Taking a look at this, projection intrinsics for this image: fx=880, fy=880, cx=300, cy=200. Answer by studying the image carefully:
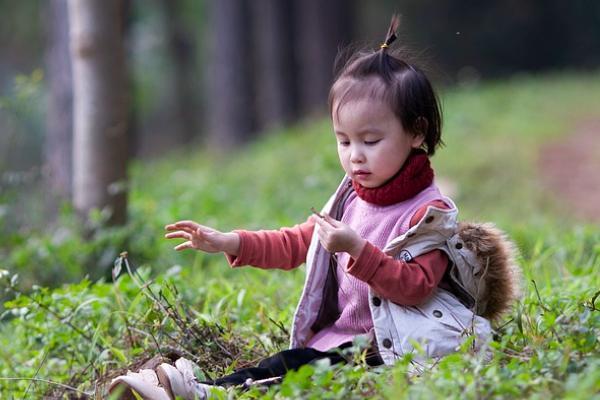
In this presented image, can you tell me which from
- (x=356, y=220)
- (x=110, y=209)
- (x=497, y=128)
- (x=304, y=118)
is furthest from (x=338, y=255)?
(x=304, y=118)

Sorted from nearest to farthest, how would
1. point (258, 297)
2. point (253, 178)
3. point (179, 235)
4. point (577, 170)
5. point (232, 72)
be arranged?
point (179, 235)
point (258, 297)
point (577, 170)
point (253, 178)
point (232, 72)

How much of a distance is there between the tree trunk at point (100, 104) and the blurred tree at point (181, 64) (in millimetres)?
16815

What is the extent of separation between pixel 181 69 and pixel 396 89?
20283 mm

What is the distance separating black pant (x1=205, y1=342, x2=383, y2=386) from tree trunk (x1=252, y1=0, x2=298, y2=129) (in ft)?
42.1

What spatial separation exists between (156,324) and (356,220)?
0.84 meters

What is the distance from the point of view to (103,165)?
549 cm

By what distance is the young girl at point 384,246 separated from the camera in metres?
2.83

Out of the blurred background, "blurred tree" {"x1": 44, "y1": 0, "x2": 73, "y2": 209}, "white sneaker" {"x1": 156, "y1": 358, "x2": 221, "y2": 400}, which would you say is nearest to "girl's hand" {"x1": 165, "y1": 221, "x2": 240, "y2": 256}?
"white sneaker" {"x1": 156, "y1": 358, "x2": 221, "y2": 400}

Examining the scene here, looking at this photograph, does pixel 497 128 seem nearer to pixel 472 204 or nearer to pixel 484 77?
pixel 472 204

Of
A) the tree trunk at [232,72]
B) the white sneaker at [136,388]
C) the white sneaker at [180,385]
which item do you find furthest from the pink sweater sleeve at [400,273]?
the tree trunk at [232,72]

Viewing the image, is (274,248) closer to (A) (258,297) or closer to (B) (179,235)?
(B) (179,235)

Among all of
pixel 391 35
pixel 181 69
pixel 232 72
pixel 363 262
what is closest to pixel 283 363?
pixel 363 262

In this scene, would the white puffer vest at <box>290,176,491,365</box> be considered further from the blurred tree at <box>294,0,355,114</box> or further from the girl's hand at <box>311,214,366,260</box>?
the blurred tree at <box>294,0,355,114</box>

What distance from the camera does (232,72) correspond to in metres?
15.2
